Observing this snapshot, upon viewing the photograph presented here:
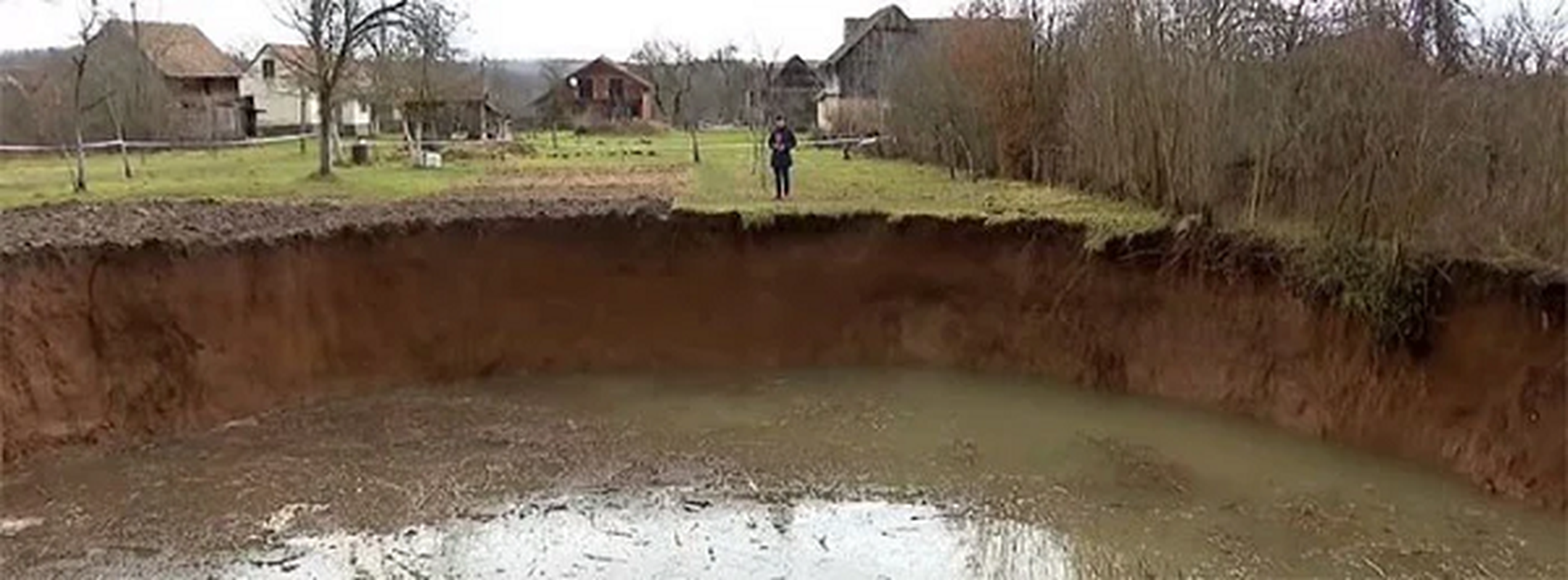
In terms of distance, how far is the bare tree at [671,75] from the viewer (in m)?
47.6

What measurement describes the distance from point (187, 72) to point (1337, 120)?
40.0 m

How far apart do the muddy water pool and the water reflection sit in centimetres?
2

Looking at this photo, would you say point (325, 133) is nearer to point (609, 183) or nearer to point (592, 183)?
point (592, 183)

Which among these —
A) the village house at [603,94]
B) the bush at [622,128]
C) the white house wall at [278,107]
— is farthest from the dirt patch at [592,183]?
Result: the village house at [603,94]

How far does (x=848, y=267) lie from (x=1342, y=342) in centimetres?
543

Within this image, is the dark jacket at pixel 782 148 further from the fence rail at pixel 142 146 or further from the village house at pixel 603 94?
the village house at pixel 603 94

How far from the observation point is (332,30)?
960 inches

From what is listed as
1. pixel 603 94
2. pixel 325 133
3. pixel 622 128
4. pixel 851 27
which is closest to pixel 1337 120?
pixel 325 133

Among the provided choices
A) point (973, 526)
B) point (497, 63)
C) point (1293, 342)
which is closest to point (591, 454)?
point (973, 526)

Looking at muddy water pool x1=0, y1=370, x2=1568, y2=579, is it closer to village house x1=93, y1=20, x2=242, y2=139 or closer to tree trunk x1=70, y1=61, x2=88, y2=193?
tree trunk x1=70, y1=61, x2=88, y2=193

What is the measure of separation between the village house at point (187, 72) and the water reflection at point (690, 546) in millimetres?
25764

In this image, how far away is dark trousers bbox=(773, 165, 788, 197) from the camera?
17375 mm

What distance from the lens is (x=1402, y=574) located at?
26.3 ft

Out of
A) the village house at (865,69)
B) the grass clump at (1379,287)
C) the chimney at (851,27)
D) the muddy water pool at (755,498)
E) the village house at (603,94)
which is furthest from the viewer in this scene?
the village house at (603,94)
